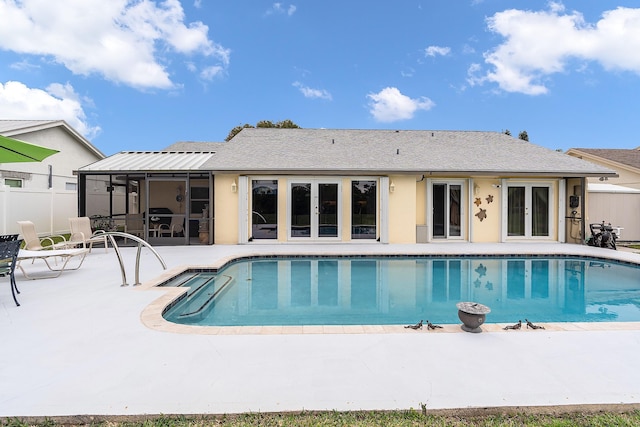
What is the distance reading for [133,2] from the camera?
45.1ft

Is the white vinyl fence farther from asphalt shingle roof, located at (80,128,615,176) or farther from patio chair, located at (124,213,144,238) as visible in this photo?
patio chair, located at (124,213,144,238)

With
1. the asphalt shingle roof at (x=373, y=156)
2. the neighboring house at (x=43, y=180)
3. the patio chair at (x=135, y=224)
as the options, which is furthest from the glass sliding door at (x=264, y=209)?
the neighboring house at (x=43, y=180)

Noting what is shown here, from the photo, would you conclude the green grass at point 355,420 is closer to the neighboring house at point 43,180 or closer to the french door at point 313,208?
the french door at point 313,208

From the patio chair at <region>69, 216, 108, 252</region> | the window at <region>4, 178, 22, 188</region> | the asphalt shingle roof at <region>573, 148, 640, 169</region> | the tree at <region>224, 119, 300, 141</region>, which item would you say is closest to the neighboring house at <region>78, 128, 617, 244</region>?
the patio chair at <region>69, 216, 108, 252</region>

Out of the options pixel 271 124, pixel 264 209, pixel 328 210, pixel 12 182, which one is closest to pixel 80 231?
pixel 264 209

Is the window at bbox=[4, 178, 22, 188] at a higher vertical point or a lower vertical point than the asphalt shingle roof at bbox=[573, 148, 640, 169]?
Answer: lower

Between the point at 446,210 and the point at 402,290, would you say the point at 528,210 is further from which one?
the point at 402,290

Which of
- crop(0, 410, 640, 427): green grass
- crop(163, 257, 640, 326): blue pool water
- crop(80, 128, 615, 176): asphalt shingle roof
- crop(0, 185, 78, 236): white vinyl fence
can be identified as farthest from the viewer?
crop(0, 185, 78, 236): white vinyl fence

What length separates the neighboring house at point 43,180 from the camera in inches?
537

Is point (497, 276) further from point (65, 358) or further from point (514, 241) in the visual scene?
point (65, 358)

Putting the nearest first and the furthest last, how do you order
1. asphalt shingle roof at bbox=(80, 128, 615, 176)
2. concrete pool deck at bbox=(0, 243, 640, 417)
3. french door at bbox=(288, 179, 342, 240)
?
1. concrete pool deck at bbox=(0, 243, 640, 417)
2. asphalt shingle roof at bbox=(80, 128, 615, 176)
3. french door at bbox=(288, 179, 342, 240)

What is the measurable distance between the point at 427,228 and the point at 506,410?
11057 millimetres

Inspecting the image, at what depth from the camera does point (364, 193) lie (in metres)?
13.2

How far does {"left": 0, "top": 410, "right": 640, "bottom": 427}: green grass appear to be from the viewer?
2.58 metres
